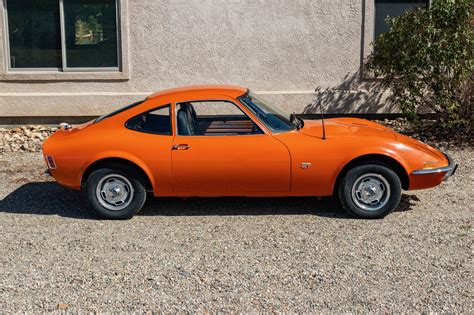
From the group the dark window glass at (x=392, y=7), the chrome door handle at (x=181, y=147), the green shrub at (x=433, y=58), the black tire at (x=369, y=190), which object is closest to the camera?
the black tire at (x=369, y=190)

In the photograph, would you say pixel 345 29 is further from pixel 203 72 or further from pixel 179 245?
pixel 179 245

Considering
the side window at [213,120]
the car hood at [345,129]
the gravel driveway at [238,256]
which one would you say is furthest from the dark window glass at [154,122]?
the car hood at [345,129]

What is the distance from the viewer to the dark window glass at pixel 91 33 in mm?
11086

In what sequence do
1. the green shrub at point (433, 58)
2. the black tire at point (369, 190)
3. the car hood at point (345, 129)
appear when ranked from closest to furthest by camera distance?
the black tire at point (369, 190) → the car hood at point (345, 129) → the green shrub at point (433, 58)

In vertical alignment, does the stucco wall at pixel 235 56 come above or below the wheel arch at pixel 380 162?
above

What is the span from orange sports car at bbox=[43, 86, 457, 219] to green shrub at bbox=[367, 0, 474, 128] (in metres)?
3.24

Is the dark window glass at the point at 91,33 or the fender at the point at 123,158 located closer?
the fender at the point at 123,158

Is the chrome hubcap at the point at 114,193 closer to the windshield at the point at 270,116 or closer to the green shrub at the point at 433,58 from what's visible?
the windshield at the point at 270,116

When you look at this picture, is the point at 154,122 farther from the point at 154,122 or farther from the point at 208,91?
the point at 208,91

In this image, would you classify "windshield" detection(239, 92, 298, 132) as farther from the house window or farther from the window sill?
the house window

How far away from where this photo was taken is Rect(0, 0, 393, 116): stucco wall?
10.9 metres

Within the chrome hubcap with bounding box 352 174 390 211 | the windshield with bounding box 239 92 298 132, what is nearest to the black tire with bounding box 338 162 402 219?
the chrome hubcap with bounding box 352 174 390 211

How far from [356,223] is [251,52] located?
5.29m

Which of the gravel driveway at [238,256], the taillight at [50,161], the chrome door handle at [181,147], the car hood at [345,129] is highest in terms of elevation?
the car hood at [345,129]
